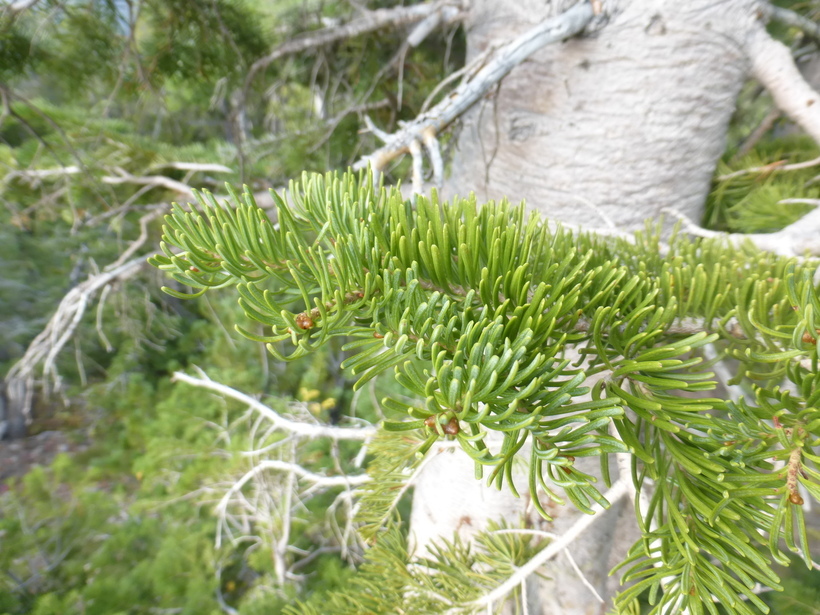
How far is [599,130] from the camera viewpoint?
21.5 inches

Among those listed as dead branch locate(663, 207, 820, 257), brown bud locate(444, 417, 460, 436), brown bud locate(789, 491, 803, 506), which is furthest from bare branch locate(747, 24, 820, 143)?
brown bud locate(444, 417, 460, 436)

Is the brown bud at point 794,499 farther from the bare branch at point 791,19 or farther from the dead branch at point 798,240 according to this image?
the bare branch at point 791,19

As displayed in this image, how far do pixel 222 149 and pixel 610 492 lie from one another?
112 cm

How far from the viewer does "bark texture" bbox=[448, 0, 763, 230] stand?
495mm

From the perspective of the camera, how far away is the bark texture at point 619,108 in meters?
0.49

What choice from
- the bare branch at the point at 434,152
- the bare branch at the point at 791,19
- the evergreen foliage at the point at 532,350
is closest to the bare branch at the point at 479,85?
the bare branch at the point at 434,152

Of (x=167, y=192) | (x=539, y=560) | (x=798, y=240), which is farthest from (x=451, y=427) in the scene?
(x=167, y=192)

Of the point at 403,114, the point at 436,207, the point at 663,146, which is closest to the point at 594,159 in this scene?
the point at 663,146

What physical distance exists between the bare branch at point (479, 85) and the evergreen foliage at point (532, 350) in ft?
0.47

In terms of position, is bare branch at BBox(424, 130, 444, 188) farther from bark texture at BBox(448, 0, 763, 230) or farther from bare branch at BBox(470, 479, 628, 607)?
bare branch at BBox(470, 479, 628, 607)

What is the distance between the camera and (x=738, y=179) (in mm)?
669

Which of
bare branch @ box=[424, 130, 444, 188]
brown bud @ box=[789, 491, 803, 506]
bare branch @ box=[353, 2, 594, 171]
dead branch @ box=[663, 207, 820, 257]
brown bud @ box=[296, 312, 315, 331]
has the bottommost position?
brown bud @ box=[789, 491, 803, 506]

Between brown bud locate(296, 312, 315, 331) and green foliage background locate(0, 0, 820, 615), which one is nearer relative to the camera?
brown bud locate(296, 312, 315, 331)

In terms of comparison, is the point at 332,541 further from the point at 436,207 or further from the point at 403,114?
the point at 436,207
